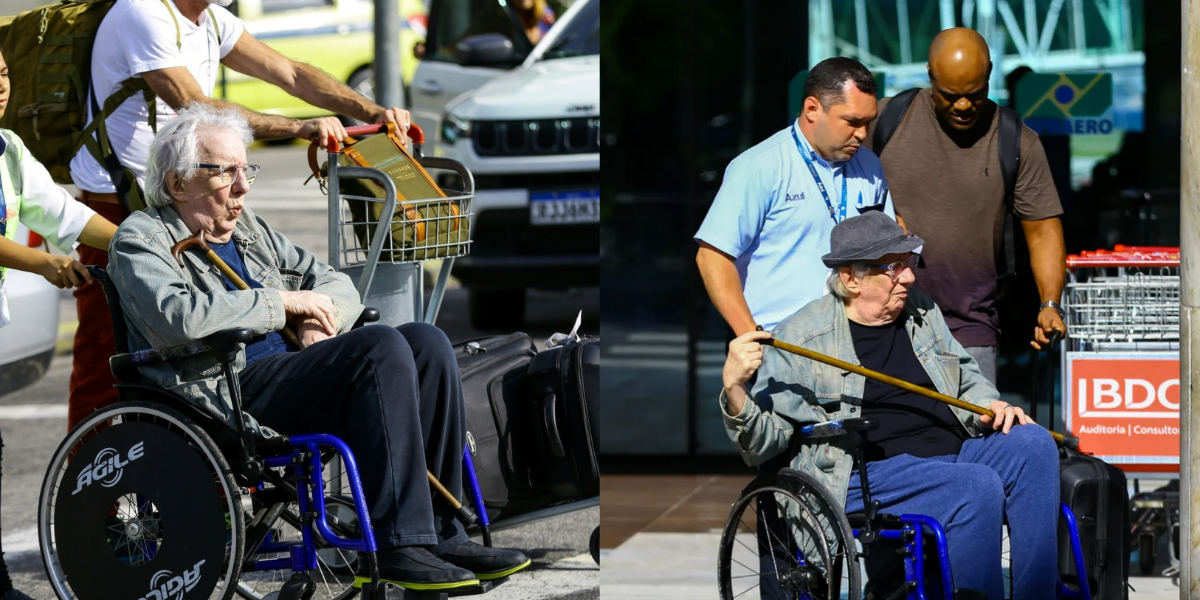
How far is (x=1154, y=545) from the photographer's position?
5152 mm

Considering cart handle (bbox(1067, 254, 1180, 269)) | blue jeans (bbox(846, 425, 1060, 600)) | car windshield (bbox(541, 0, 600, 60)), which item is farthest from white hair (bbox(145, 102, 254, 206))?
car windshield (bbox(541, 0, 600, 60))

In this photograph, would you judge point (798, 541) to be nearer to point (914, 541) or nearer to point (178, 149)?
point (914, 541)

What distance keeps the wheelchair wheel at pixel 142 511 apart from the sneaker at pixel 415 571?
36cm

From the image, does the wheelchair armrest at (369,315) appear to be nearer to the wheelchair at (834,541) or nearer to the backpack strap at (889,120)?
the wheelchair at (834,541)

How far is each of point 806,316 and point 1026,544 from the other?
846 millimetres

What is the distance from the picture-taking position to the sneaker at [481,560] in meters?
3.93

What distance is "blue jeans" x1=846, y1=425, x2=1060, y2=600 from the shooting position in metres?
3.81

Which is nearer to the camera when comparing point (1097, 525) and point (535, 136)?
point (1097, 525)

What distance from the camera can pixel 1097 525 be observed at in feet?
13.2

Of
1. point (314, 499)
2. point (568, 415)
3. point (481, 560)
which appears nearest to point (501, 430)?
point (568, 415)

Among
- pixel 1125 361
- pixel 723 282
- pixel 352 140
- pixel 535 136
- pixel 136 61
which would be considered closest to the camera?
pixel 723 282

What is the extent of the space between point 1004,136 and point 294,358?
230 centimetres

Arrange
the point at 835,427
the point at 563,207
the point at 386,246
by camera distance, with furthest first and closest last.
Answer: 1. the point at 563,207
2. the point at 386,246
3. the point at 835,427

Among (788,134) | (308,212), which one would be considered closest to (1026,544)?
(788,134)
